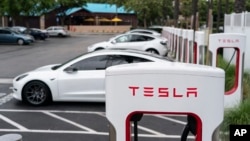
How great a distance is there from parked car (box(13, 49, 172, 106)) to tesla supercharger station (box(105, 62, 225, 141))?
6.87 m

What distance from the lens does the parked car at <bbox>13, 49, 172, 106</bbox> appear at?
976 cm

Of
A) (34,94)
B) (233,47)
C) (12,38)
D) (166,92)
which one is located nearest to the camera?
(166,92)

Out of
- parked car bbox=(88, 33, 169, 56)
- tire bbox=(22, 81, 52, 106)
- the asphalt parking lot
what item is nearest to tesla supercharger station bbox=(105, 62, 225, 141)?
the asphalt parking lot

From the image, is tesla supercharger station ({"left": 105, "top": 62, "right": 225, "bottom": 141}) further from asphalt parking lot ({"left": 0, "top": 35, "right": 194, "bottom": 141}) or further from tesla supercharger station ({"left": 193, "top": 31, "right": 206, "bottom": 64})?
tesla supercharger station ({"left": 193, "top": 31, "right": 206, "bottom": 64})

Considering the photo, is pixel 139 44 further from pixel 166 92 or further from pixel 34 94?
pixel 166 92

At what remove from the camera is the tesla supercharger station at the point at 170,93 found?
2.77m

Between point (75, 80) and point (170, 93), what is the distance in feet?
23.6

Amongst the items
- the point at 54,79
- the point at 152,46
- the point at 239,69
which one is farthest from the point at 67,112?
the point at 152,46

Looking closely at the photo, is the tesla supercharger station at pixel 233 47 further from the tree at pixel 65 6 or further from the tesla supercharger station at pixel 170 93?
the tree at pixel 65 6

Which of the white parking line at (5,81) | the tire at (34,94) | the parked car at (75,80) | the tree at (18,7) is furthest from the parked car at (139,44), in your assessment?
the tree at (18,7)

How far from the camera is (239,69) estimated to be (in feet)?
27.9

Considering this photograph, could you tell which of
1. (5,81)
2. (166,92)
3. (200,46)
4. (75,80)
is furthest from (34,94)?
(166,92)

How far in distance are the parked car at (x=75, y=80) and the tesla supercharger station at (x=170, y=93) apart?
6.87 m

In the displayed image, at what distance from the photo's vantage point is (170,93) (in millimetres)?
2773
